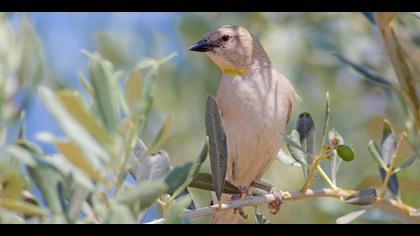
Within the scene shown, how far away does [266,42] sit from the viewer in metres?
5.50

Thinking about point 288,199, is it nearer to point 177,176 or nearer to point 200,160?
point 200,160

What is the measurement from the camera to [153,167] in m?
1.87

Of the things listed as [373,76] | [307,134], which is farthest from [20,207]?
[373,76]

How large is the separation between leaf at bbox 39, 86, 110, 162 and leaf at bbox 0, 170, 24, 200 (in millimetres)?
212

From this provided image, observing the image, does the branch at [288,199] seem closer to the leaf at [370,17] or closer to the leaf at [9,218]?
the leaf at [9,218]

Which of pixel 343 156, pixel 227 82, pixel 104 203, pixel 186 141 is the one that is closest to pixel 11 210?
pixel 104 203

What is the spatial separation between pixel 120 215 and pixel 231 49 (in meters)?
3.33

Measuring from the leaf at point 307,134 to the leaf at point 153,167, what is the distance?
69 cm

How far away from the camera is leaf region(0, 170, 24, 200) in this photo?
1.64m

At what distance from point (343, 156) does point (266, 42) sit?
331 centimetres

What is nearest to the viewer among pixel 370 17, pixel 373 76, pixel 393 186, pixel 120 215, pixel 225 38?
pixel 120 215

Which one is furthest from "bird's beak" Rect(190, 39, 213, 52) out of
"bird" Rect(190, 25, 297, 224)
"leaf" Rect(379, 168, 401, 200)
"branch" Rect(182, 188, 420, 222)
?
"branch" Rect(182, 188, 420, 222)

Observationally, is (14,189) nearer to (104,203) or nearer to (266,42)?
(104,203)

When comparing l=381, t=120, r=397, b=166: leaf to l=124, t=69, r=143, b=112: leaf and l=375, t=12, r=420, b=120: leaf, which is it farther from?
l=124, t=69, r=143, b=112: leaf
